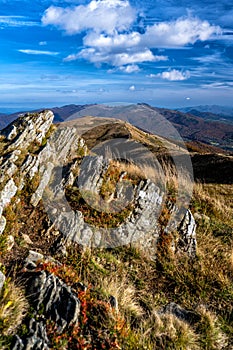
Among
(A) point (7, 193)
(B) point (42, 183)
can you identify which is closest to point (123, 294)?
(A) point (7, 193)

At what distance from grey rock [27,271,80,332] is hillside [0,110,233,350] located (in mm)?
24

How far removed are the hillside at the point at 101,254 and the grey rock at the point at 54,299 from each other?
2 cm

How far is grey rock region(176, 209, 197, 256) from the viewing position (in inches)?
447

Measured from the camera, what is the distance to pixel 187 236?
11797 mm

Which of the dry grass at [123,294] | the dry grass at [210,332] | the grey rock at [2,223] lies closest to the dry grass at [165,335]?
the dry grass at [210,332]

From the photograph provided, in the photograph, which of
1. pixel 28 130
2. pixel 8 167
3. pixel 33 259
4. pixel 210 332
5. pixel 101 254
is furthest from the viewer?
pixel 28 130

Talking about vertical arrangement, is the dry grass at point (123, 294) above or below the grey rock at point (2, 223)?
below

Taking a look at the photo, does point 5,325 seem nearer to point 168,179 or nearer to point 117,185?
point 117,185

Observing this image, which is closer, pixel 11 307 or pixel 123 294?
pixel 11 307

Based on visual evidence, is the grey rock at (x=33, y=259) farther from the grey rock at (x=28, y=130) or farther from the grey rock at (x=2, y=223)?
the grey rock at (x=28, y=130)

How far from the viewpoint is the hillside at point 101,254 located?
701 cm

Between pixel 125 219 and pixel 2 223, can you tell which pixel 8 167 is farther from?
pixel 125 219

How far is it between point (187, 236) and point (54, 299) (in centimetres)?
618

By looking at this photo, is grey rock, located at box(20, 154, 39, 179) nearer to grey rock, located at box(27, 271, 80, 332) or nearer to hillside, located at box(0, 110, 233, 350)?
hillside, located at box(0, 110, 233, 350)
